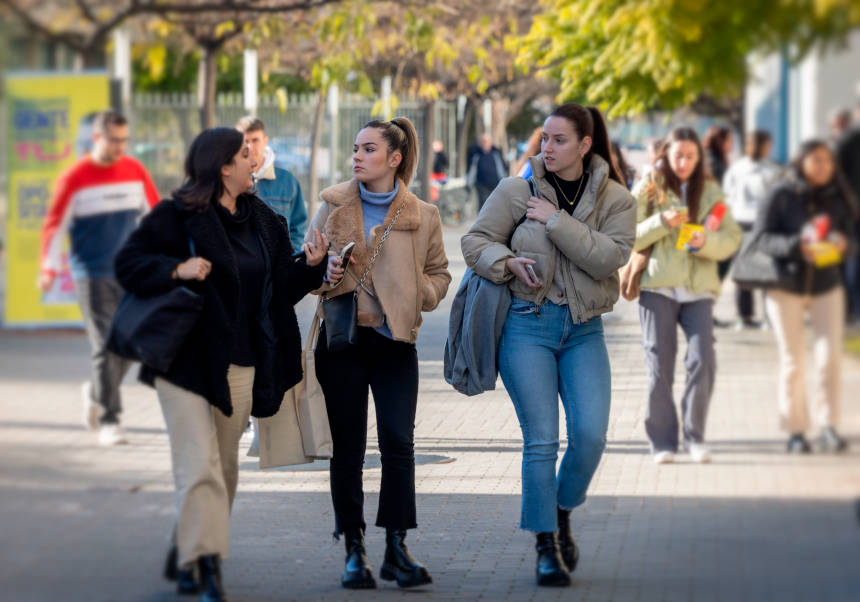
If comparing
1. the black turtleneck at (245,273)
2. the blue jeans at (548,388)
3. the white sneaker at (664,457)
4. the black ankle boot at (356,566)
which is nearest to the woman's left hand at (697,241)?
the white sneaker at (664,457)

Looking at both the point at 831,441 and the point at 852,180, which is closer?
the point at 852,180

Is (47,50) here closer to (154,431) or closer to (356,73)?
(154,431)

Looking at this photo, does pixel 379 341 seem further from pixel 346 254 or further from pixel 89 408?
pixel 89 408

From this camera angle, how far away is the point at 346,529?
551cm

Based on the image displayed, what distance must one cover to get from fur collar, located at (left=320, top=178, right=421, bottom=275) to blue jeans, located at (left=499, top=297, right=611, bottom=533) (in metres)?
0.54

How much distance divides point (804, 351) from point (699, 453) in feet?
8.52

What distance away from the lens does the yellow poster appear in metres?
3.04

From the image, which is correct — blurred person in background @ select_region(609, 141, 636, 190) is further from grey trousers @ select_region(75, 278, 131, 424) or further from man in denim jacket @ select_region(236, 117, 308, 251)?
grey trousers @ select_region(75, 278, 131, 424)

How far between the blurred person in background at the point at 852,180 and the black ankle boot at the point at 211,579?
2.84 metres

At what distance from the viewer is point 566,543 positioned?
5.59 metres

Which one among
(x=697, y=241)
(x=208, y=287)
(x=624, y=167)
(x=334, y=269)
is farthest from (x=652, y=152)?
(x=208, y=287)

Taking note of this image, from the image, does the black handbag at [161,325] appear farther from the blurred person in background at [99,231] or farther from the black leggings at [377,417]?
the black leggings at [377,417]

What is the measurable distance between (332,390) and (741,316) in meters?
2.02

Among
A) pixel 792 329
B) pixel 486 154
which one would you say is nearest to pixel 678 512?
pixel 792 329
